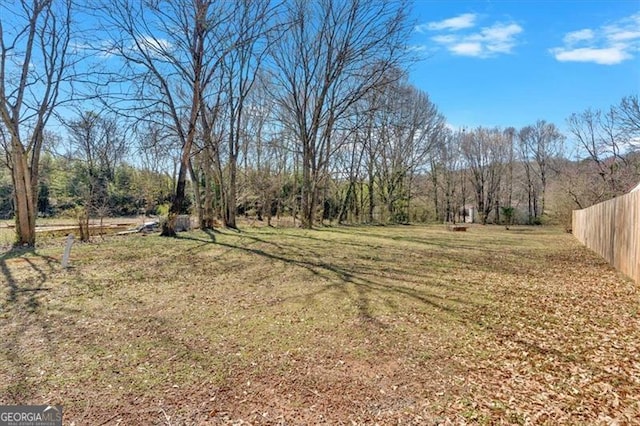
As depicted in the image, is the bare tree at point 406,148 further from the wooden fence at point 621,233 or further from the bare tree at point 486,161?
the wooden fence at point 621,233

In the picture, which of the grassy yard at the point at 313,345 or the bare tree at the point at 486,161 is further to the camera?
the bare tree at the point at 486,161

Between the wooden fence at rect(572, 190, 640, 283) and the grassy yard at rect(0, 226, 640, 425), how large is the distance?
664mm

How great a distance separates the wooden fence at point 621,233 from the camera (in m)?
5.90

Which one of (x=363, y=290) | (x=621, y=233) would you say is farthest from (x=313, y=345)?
(x=621, y=233)

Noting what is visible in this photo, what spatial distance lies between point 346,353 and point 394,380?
1.80 ft

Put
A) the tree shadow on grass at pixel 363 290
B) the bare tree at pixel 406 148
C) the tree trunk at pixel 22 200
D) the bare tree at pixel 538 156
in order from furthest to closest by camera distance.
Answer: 1. the bare tree at pixel 538 156
2. the bare tree at pixel 406 148
3. the tree trunk at pixel 22 200
4. the tree shadow on grass at pixel 363 290

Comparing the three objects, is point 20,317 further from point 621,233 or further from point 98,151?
point 98,151

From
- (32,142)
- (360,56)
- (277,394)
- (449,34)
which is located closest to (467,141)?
(360,56)

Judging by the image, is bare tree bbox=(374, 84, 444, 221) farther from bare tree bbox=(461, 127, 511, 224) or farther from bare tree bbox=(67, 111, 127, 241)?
bare tree bbox=(67, 111, 127, 241)

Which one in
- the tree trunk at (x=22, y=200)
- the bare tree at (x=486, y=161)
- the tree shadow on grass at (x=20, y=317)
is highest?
the bare tree at (x=486, y=161)

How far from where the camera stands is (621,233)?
6891 millimetres

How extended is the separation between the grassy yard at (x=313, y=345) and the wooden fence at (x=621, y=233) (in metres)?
0.66

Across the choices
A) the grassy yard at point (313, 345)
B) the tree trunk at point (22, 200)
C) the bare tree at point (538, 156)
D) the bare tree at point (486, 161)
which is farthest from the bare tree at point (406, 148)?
the grassy yard at point (313, 345)

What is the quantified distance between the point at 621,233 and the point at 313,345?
715cm
